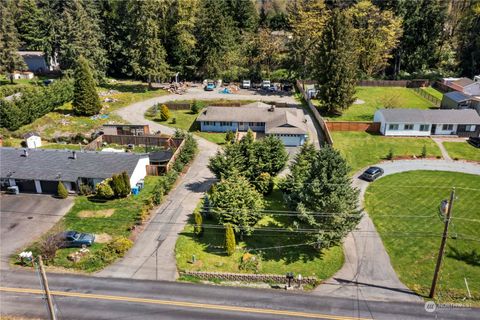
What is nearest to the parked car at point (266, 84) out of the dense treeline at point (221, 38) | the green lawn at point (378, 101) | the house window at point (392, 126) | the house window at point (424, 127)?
the dense treeline at point (221, 38)

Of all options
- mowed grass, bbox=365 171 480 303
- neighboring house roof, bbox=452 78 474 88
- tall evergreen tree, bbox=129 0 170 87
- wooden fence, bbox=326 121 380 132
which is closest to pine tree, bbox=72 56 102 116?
tall evergreen tree, bbox=129 0 170 87

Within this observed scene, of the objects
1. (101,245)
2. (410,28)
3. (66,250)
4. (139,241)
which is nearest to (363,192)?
(139,241)

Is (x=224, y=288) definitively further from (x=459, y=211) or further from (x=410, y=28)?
(x=410, y=28)

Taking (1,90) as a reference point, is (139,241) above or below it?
below

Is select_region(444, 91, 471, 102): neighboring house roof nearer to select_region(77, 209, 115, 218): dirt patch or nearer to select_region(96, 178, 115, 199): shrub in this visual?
select_region(96, 178, 115, 199): shrub

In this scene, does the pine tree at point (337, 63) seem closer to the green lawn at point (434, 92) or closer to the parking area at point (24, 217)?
the green lawn at point (434, 92)

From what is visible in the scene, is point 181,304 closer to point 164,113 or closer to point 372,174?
point 372,174

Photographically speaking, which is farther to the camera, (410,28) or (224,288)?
(410,28)
